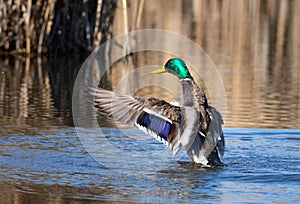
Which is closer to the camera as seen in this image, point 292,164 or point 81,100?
point 292,164

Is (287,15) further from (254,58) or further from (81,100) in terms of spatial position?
(81,100)

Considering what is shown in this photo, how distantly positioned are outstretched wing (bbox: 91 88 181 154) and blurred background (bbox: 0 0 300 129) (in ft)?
6.61

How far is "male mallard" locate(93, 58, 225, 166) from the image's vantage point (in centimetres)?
662

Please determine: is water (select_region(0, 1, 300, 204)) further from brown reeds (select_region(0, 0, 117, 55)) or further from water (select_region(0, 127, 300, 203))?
brown reeds (select_region(0, 0, 117, 55))

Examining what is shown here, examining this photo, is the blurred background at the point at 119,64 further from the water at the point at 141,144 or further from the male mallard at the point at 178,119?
the male mallard at the point at 178,119

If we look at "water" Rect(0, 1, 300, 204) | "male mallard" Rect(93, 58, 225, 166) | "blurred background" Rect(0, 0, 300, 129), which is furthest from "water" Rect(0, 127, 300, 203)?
"blurred background" Rect(0, 0, 300, 129)

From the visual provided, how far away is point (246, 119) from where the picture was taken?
890 cm

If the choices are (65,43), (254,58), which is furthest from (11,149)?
(254,58)

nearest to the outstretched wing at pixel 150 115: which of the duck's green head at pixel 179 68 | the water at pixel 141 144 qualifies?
the water at pixel 141 144

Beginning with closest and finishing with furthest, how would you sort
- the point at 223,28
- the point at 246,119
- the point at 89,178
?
the point at 89,178, the point at 246,119, the point at 223,28

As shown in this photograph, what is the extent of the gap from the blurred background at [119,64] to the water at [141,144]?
0.02 meters

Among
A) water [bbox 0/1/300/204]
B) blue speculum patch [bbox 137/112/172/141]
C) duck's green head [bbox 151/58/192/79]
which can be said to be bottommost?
water [bbox 0/1/300/204]

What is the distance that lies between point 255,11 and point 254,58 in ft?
26.9

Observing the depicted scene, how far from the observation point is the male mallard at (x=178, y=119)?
6617mm
